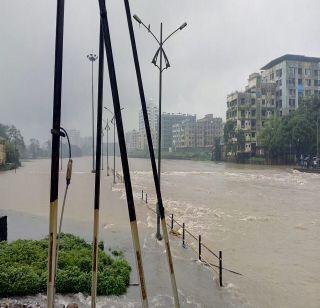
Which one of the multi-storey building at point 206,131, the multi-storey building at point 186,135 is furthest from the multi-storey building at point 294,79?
the multi-storey building at point 186,135

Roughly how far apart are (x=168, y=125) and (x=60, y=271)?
164188 millimetres

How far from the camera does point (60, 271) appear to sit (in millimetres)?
8336

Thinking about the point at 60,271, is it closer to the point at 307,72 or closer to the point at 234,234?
the point at 234,234

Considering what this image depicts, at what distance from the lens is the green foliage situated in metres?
7.74

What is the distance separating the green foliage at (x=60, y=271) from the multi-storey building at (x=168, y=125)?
509 feet

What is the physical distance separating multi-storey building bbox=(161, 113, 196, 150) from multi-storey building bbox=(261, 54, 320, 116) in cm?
8357

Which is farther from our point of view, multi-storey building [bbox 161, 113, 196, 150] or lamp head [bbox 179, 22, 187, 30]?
multi-storey building [bbox 161, 113, 196, 150]

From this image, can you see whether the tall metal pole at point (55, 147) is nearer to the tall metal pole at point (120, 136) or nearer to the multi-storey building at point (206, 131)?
the tall metal pole at point (120, 136)

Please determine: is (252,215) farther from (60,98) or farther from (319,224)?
(60,98)

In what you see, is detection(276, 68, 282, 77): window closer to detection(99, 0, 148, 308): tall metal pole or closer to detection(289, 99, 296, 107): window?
detection(289, 99, 296, 107): window

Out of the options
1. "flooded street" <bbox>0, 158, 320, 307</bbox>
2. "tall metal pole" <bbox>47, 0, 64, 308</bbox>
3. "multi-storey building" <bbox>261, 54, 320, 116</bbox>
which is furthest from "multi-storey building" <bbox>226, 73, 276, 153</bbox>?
"tall metal pole" <bbox>47, 0, 64, 308</bbox>

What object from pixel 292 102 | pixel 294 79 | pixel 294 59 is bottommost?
pixel 292 102

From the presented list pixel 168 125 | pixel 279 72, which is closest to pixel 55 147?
pixel 279 72

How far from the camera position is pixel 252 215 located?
2172 cm
